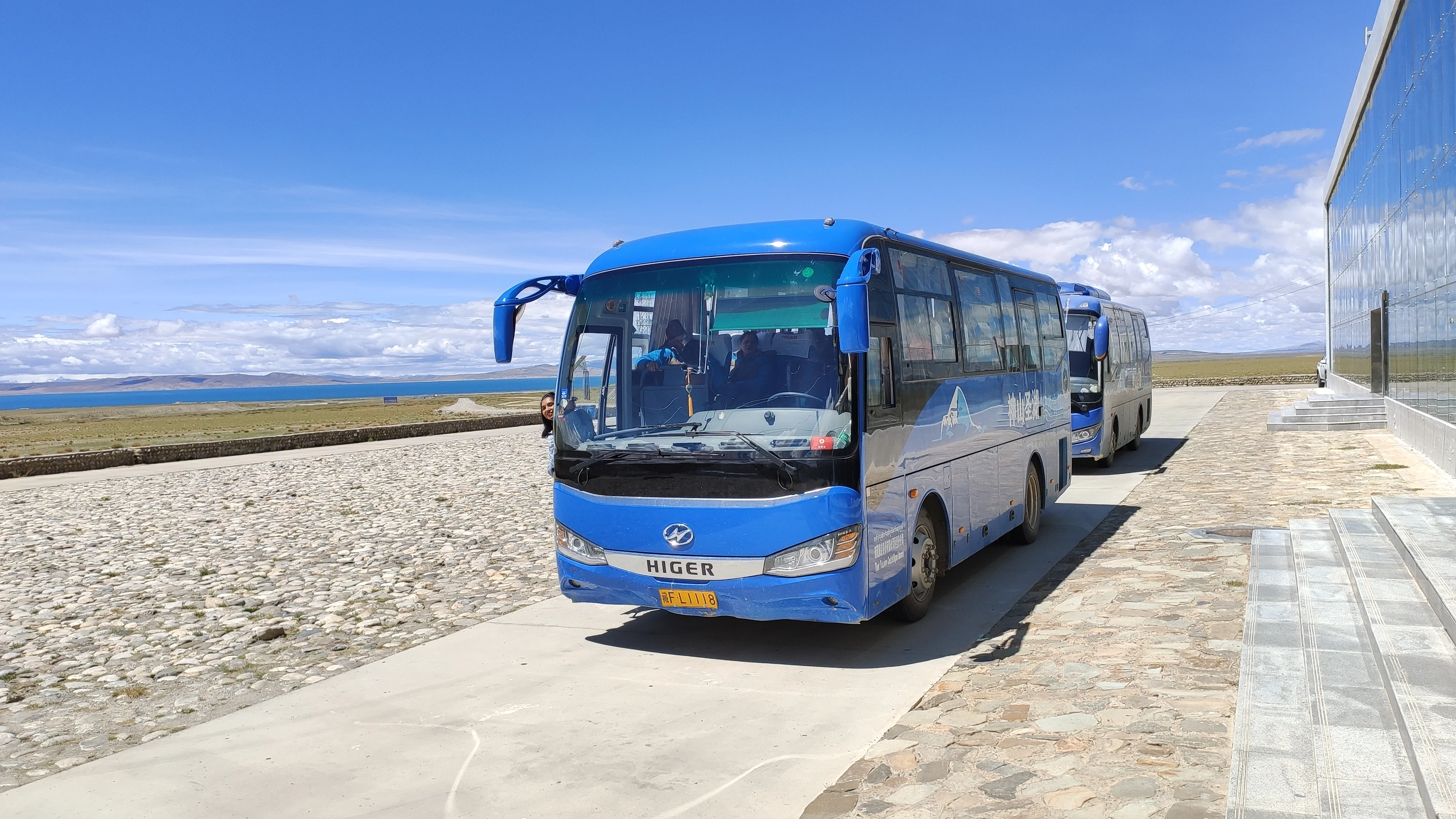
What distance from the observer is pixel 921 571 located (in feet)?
27.0

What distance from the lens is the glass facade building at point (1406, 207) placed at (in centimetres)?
1664

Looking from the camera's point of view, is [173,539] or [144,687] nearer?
[144,687]

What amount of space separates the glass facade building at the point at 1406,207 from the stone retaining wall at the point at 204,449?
30727 millimetres

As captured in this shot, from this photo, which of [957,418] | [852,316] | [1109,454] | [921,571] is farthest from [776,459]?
[1109,454]

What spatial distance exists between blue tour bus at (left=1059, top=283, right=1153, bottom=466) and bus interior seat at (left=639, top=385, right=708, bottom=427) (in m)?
11.5

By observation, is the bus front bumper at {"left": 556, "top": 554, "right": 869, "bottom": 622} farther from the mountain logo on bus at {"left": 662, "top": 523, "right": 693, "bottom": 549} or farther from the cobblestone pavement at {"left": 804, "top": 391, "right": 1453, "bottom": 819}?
the cobblestone pavement at {"left": 804, "top": 391, "right": 1453, "bottom": 819}

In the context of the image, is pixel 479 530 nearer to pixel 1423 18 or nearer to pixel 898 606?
pixel 898 606

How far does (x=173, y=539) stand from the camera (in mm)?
14008

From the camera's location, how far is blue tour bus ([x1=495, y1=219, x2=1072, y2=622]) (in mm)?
6879

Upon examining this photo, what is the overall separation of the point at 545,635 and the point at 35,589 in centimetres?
610

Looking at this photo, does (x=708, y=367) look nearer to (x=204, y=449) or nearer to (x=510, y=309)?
(x=510, y=309)

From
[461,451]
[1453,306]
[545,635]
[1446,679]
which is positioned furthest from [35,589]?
[461,451]

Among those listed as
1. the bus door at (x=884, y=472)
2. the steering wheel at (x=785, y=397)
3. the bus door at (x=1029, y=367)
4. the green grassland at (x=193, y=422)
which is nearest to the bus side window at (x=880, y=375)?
the bus door at (x=884, y=472)

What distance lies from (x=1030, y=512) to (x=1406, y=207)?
1421cm
